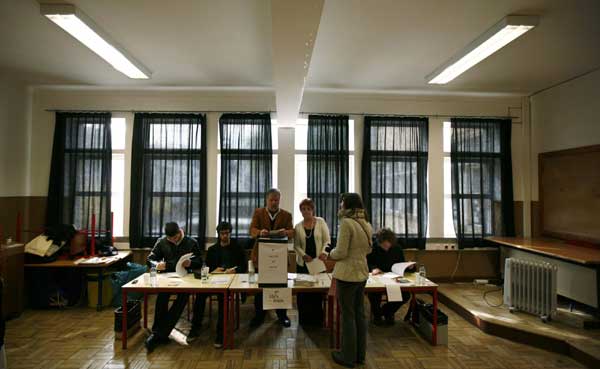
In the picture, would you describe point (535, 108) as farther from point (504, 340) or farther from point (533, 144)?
point (504, 340)

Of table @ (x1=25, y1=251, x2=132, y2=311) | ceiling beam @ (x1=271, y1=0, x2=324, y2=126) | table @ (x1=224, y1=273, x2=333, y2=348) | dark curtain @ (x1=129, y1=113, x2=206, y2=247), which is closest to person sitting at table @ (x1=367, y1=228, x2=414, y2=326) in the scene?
table @ (x1=224, y1=273, x2=333, y2=348)

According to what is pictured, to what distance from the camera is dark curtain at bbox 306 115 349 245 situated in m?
4.88

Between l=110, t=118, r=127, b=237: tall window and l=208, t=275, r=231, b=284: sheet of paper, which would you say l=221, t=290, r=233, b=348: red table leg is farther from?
l=110, t=118, r=127, b=237: tall window

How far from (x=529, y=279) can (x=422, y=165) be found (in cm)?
210

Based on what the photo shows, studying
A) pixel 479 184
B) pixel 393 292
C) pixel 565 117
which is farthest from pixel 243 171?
pixel 565 117

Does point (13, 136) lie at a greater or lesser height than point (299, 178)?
greater

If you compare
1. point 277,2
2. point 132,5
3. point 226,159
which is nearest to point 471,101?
point 226,159

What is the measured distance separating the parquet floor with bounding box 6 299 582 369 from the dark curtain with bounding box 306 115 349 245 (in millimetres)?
1861

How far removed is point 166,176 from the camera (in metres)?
4.84

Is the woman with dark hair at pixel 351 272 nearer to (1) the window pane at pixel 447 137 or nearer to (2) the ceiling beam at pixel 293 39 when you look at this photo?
(2) the ceiling beam at pixel 293 39

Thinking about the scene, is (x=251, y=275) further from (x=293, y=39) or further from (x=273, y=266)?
(x=293, y=39)

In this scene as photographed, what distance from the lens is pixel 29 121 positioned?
4844mm

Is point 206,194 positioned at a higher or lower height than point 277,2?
lower

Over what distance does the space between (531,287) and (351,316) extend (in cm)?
250
